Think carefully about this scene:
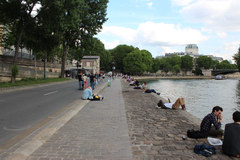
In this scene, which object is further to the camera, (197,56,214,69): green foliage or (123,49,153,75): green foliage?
(197,56,214,69): green foliage

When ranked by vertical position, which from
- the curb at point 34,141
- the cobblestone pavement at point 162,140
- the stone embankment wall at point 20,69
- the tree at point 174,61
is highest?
the tree at point 174,61

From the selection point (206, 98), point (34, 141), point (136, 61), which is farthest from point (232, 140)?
point (136, 61)

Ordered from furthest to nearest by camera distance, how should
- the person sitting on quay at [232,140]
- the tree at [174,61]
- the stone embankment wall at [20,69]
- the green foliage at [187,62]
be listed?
the green foliage at [187,62]
the tree at [174,61]
the stone embankment wall at [20,69]
the person sitting on quay at [232,140]

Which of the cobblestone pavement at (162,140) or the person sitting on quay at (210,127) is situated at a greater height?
the person sitting on quay at (210,127)

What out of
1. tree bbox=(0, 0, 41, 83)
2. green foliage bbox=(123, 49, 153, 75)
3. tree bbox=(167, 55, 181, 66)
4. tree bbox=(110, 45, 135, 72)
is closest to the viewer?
tree bbox=(0, 0, 41, 83)

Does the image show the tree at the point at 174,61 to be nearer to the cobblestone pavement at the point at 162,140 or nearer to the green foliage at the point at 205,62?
the green foliage at the point at 205,62

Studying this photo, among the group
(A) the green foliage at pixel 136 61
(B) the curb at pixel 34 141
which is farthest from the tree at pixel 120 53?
(B) the curb at pixel 34 141

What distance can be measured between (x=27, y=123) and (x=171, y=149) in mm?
4835

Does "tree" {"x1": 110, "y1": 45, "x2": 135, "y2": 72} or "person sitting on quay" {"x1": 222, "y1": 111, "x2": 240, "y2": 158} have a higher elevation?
"tree" {"x1": 110, "y1": 45, "x2": 135, "y2": 72}

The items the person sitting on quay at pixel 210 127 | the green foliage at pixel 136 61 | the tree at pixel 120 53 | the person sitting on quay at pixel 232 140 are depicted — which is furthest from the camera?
the tree at pixel 120 53

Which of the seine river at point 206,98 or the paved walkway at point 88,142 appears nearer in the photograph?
the paved walkway at point 88,142

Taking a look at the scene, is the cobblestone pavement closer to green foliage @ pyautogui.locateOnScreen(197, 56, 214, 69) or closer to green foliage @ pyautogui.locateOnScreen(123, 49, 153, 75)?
green foliage @ pyautogui.locateOnScreen(123, 49, 153, 75)

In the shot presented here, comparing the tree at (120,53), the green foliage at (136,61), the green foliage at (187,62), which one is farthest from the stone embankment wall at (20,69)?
the green foliage at (187,62)

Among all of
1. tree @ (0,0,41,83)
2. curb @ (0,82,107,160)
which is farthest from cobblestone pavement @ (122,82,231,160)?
tree @ (0,0,41,83)
